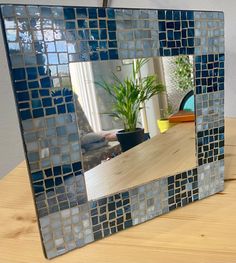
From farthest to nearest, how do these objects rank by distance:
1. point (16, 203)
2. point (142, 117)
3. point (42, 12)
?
1. point (16, 203)
2. point (142, 117)
3. point (42, 12)

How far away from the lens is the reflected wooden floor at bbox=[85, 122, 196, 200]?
0.41 meters

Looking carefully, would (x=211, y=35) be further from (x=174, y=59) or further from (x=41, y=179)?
(x=41, y=179)

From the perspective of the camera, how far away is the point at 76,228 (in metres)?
0.40

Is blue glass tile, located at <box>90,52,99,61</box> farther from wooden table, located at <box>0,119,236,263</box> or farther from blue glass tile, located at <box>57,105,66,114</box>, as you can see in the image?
wooden table, located at <box>0,119,236,263</box>

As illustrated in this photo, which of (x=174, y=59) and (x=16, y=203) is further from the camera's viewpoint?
(x=16, y=203)

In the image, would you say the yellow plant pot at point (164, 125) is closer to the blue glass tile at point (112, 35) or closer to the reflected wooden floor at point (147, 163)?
the reflected wooden floor at point (147, 163)

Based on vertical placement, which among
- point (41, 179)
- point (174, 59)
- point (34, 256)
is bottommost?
point (34, 256)

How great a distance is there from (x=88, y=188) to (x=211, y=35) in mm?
309

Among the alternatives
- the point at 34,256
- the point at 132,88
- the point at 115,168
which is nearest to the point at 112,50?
the point at 132,88

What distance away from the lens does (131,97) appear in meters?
0.42

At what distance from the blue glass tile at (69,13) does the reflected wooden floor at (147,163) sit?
0.20 m

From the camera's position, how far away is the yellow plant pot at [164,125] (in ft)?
1.48

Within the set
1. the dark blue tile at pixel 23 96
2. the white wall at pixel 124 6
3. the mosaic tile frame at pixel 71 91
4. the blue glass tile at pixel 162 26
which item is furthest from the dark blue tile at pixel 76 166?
A: the white wall at pixel 124 6

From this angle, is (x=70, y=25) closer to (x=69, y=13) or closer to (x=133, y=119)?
(x=69, y=13)
